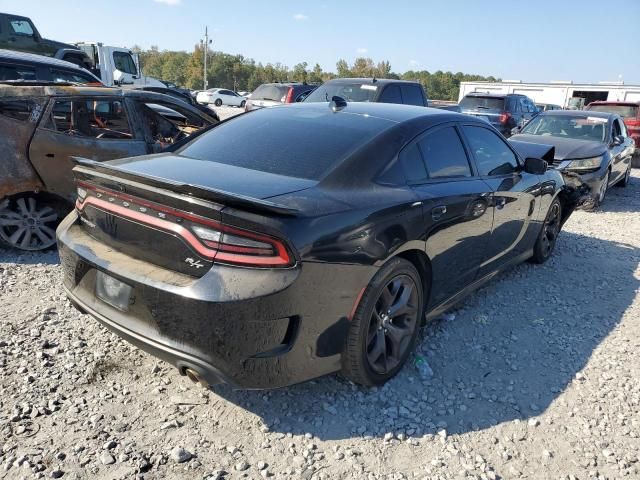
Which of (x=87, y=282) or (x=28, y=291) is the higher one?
(x=87, y=282)

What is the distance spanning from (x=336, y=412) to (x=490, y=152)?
95.7 inches

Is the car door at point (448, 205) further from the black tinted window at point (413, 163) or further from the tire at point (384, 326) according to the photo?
the tire at point (384, 326)

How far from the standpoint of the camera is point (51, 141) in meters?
4.52

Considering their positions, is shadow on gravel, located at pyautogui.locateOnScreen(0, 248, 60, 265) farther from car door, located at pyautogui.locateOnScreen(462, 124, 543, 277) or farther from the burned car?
car door, located at pyautogui.locateOnScreen(462, 124, 543, 277)

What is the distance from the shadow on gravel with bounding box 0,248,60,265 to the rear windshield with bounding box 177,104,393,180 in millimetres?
2231

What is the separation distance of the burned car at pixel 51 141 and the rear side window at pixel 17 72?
3794mm

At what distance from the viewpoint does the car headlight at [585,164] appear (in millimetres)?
7559

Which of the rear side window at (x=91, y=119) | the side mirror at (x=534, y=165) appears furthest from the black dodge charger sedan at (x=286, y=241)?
the rear side window at (x=91, y=119)

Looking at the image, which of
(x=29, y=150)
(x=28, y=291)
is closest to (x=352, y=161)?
(x=28, y=291)

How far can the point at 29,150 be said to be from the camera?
4.41m

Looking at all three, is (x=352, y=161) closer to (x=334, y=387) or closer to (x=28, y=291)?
(x=334, y=387)

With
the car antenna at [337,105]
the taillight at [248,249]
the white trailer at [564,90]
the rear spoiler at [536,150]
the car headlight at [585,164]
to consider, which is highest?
the car antenna at [337,105]

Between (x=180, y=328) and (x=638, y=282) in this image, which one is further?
(x=638, y=282)

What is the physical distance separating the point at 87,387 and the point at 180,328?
3.13 feet
